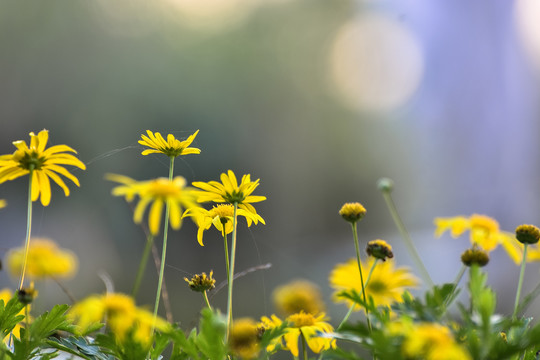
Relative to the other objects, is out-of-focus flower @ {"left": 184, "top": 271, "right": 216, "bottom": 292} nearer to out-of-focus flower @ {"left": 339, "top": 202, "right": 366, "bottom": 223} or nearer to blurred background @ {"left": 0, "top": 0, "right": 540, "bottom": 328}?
out-of-focus flower @ {"left": 339, "top": 202, "right": 366, "bottom": 223}

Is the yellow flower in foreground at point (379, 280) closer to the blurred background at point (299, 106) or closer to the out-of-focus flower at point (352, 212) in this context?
the out-of-focus flower at point (352, 212)

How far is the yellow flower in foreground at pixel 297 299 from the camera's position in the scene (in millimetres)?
348

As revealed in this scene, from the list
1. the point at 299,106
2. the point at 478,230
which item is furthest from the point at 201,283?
the point at 299,106

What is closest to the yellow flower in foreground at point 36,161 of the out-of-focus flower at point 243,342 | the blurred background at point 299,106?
the out-of-focus flower at point 243,342

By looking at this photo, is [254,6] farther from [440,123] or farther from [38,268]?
[38,268]

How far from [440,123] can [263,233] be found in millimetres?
2108

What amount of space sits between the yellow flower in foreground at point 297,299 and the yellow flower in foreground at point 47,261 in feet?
0.42

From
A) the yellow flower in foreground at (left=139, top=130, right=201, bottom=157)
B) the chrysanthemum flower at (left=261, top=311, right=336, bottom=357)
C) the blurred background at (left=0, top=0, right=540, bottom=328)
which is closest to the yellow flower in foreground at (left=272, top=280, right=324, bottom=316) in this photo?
the chrysanthemum flower at (left=261, top=311, right=336, bottom=357)

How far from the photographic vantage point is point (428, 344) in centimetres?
21

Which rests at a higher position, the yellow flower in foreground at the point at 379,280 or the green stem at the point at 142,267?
the green stem at the point at 142,267

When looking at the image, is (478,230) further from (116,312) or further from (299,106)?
(299,106)

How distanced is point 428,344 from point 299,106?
5384mm

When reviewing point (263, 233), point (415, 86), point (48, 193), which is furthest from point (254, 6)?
point (48, 193)

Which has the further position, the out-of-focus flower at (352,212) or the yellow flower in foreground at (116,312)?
the out-of-focus flower at (352,212)
